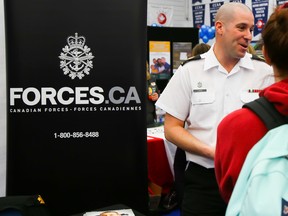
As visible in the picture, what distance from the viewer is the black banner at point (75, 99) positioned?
6.04ft

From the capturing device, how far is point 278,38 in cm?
90

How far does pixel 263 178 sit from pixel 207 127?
104 cm

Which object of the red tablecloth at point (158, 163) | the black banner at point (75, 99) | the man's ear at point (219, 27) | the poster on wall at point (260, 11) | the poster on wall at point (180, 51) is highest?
the poster on wall at point (260, 11)

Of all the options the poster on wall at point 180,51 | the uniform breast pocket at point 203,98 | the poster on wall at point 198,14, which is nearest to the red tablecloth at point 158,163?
the uniform breast pocket at point 203,98

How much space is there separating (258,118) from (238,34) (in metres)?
1.01

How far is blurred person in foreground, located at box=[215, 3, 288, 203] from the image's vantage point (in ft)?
2.96

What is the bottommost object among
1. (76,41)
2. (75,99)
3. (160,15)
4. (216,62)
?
(75,99)

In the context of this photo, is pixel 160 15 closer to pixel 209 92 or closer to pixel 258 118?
pixel 209 92

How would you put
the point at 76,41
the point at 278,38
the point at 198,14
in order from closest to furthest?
the point at 278,38, the point at 76,41, the point at 198,14

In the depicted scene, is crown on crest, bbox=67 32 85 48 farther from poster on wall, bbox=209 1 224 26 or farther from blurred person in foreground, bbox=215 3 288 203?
poster on wall, bbox=209 1 224 26

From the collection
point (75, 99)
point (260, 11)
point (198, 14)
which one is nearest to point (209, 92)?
point (75, 99)

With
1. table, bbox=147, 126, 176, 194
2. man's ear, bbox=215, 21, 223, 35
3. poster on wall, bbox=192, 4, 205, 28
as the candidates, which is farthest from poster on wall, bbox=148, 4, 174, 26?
man's ear, bbox=215, 21, 223, 35

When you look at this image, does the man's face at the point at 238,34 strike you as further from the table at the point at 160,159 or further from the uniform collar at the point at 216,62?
the table at the point at 160,159

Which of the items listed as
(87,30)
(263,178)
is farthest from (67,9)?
(263,178)
